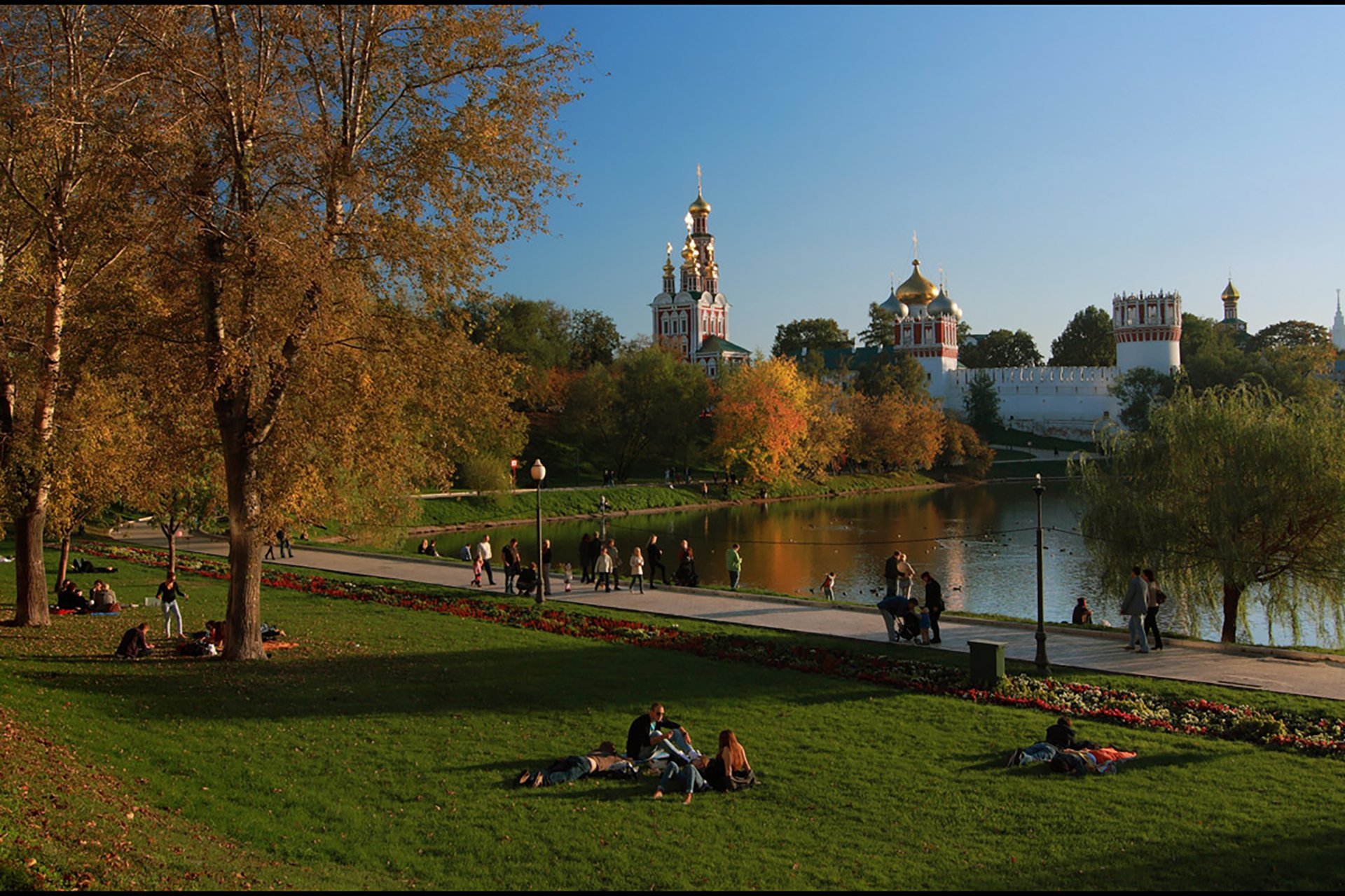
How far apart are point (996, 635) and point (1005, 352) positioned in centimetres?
11274

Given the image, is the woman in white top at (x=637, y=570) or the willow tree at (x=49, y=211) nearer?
the willow tree at (x=49, y=211)

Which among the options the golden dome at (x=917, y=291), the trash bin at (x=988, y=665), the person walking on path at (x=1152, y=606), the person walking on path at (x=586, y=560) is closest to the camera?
the trash bin at (x=988, y=665)

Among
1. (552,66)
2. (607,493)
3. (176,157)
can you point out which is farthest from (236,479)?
(607,493)

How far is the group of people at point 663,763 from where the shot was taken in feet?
32.3

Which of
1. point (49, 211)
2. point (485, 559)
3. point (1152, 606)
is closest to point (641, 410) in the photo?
point (485, 559)

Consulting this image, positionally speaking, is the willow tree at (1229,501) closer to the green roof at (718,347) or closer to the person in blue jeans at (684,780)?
the person in blue jeans at (684,780)

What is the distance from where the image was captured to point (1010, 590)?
2959cm

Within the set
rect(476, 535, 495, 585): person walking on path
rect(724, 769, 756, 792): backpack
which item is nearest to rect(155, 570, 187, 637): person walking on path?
rect(476, 535, 495, 585): person walking on path

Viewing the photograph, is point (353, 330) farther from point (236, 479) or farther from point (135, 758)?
point (135, 758)

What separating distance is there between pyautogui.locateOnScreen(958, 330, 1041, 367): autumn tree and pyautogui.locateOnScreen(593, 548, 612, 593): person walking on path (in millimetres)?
107142

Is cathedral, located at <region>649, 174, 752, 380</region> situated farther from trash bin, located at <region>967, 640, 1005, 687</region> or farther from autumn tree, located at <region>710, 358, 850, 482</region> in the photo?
trash bin, located at <region>967, 640, 1005, 687</region>

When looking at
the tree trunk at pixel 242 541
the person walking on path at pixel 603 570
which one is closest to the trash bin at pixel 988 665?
the tree trunk at pixel 242 541

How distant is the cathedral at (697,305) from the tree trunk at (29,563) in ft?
309

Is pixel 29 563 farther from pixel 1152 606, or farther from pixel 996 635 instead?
pixel 1152 606
